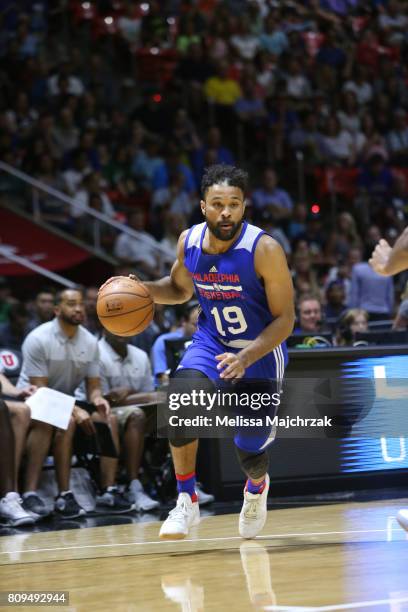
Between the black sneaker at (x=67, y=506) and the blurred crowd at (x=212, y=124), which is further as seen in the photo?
the blurred crowd at (x=212, y=124)

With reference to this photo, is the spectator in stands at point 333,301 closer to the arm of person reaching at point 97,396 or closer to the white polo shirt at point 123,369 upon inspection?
the white polo shirt at point 123,369

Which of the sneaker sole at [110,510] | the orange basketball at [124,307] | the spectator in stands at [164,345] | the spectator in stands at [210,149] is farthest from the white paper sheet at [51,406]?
the spectator in stands at [210,149]

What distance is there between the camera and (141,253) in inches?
491

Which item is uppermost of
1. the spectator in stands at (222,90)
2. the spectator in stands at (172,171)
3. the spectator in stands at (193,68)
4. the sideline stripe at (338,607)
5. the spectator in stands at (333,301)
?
the spectator in stands at (193,68)

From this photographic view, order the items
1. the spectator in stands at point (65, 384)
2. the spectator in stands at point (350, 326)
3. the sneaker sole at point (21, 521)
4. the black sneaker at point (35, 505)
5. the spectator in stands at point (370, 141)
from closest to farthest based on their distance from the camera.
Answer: the sneaker sole at point (21, 521) → the black sneaker at point (35, 505) → the spectator in stands at point (65, 384) → the spectator in stands at point (350, 326) → the spectator in stands at point (370, 141)

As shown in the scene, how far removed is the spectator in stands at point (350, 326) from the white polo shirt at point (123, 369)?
6.20 feet

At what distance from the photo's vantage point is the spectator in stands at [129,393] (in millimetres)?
7957

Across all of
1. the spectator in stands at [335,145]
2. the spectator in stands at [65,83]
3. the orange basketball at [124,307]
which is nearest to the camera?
the orange basketball at [124,307]

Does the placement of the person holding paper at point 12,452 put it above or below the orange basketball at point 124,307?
below

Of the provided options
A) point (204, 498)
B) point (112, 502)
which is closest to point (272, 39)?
point (204, 498)

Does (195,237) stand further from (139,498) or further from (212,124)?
(212,124)

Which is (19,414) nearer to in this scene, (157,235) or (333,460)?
(333,460)

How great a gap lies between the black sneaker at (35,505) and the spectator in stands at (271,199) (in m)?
7.52

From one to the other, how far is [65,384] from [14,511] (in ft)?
4.07
